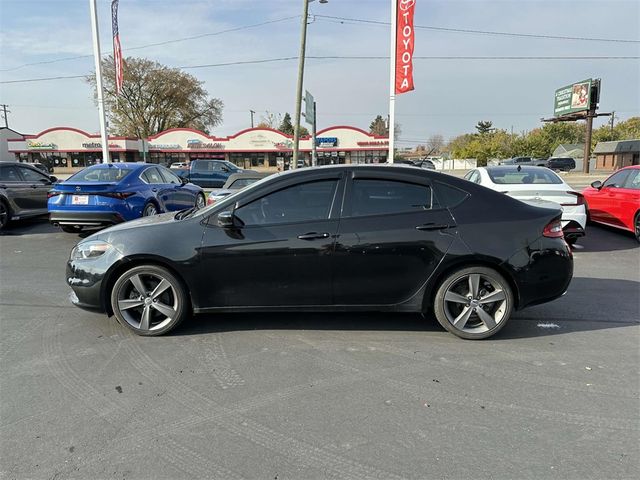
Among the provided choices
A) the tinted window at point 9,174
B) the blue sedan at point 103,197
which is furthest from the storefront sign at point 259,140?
the blue sedan at point 103,197

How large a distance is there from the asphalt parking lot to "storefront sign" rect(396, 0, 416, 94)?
1131cm

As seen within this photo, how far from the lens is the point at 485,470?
227cm

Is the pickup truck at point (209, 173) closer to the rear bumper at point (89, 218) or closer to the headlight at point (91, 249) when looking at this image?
the rear bumper at point (89, 218)

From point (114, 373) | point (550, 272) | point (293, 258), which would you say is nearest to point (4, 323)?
point (114, 373)

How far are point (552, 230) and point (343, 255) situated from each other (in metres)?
1.98

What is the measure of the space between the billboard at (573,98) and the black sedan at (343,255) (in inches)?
1792

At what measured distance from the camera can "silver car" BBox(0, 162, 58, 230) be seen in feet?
31.5

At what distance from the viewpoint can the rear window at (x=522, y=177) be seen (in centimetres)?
752

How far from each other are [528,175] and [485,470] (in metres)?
6.58

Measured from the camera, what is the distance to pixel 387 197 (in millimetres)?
3922

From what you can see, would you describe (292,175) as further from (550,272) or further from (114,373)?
(550,272)

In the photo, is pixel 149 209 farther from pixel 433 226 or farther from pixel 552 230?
pixel 552 230

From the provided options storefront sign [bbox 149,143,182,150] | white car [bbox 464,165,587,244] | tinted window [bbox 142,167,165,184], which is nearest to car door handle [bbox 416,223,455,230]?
white car [bbox 464,165,587,244]

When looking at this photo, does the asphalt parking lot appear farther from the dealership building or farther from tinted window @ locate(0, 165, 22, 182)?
the dealership building
